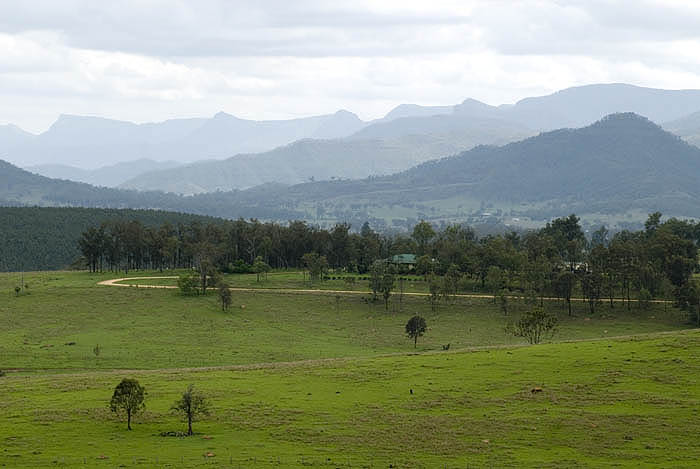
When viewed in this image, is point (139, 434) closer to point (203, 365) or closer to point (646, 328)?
point (203, 365)

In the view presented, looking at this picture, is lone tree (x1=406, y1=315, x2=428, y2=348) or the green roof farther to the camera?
the green roof

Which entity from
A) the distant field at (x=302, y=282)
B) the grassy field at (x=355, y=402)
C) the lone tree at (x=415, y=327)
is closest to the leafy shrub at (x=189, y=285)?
the distant field at (x=302, y=282)

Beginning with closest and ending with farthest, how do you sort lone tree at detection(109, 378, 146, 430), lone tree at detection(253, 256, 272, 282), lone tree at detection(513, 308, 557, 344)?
lone tree at detection(109, 378, 146, 430)
lone tree at detection(513, 308, 557, 344)
lone tree at detection(253, 256, 272, 282)

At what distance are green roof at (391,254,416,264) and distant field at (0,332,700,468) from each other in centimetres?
9446

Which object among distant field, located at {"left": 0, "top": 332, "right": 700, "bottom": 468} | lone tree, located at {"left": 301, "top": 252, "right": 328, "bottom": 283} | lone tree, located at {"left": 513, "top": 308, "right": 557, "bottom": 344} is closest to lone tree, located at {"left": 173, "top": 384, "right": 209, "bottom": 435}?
distant field, located at {"left": 0, "top": 332, "right": 700, "bottom": 468}

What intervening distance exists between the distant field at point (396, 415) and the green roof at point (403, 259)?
94.5 meters

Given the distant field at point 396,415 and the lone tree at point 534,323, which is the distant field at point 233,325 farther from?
the distant field at point 396,415

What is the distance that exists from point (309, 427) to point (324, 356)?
35.5 meters

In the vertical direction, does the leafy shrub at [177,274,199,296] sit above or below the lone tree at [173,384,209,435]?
above

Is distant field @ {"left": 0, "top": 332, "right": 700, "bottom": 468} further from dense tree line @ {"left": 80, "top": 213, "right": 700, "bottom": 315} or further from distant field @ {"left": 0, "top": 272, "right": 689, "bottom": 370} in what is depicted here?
dense tree line @ {"left": 80, "top": 213, "right": 700, "bottom": 315}

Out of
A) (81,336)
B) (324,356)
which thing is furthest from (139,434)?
(81,336)

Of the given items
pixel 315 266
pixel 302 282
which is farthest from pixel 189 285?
pixel 315 266

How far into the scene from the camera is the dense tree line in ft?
391

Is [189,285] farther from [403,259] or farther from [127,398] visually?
[127,398]
